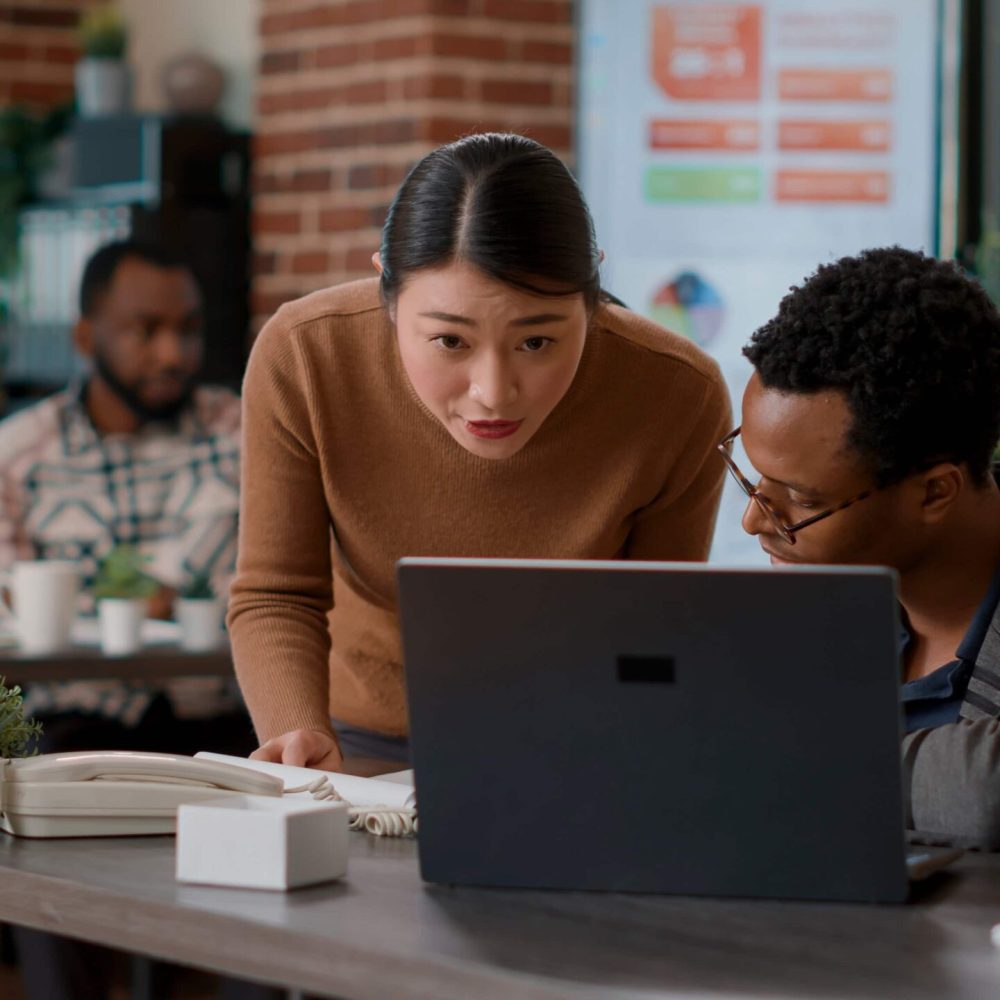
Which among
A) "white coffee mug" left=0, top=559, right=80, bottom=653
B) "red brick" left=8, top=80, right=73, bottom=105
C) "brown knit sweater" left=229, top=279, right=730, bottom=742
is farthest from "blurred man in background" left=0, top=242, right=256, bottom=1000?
→ "red brick" left=8, top=80, right=73, bottom=105

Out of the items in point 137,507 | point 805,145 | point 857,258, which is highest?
point 805,145

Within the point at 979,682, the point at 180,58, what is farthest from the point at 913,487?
the point at 180,58

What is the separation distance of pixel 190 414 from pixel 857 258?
222 centimetres

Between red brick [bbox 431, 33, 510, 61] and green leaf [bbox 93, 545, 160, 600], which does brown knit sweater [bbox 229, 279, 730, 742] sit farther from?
red brick [bbox 431, 33, 510, 61]

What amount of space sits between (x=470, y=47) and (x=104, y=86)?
3.96 feet

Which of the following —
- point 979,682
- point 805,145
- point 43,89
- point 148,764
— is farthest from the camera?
point 43,89

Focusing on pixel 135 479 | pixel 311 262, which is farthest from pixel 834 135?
pixel 135 479

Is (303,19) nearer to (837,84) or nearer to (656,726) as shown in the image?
(837,84)

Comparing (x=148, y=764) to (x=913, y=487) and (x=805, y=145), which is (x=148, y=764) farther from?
(x=805, y=145)

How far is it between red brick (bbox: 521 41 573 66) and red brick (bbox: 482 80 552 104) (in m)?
0.05

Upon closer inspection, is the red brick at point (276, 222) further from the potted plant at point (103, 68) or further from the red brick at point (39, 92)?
the red brick at point (39, 92)

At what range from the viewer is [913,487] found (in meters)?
1.50

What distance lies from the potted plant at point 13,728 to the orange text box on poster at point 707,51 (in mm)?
2786

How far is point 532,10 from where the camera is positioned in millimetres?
3902
